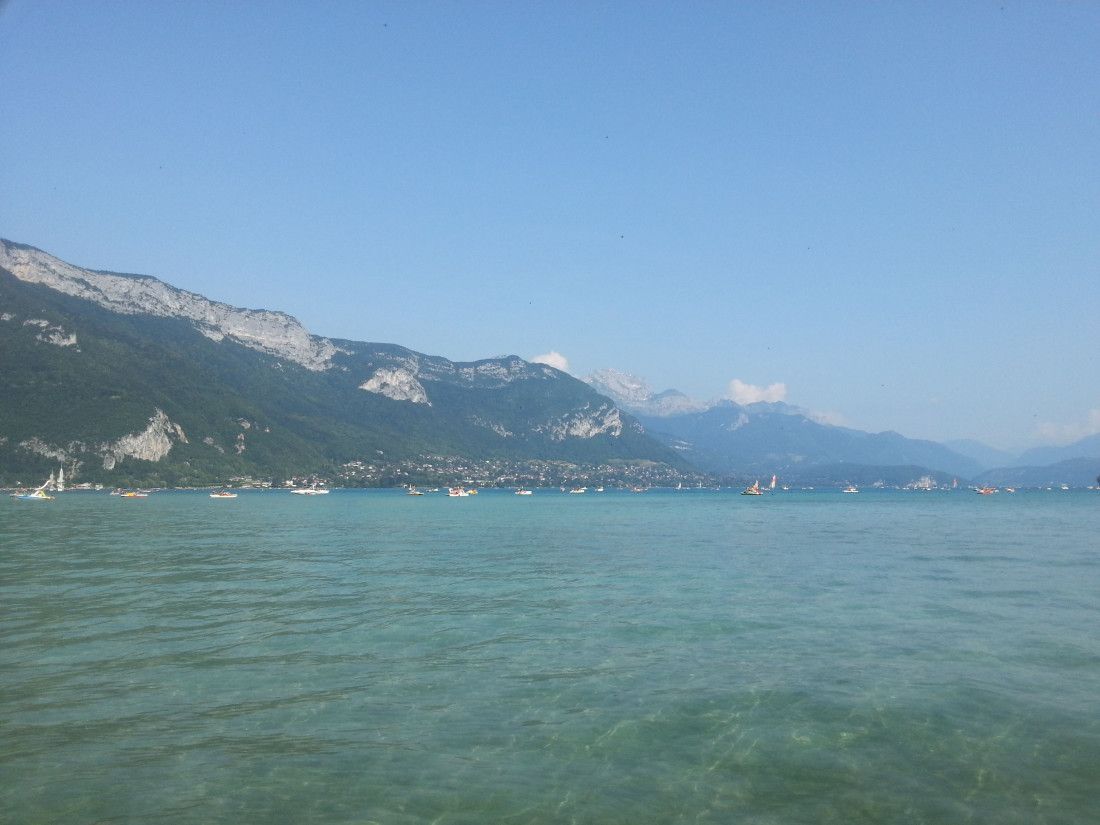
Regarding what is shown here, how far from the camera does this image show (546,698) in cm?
1859

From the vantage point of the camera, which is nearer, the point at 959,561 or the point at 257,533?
the point at 959,561

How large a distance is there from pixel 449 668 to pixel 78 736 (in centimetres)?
897

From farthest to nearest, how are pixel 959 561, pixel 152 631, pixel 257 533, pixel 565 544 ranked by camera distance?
pixel 257 533
pixel 565 544
pixel 959 561
pixel 152 631

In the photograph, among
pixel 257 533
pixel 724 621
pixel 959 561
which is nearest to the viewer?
pixel 724 621

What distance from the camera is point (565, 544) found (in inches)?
2515

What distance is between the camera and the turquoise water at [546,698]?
512 inches

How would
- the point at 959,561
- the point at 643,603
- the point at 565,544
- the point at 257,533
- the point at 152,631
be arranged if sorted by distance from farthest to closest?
the point at 257,533 → the point at 565,544 → the point at 959,561 → the point at 643,603 → the point at 152,631

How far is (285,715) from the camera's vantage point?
16984mm

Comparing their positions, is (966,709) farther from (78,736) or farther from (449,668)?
(78,736)

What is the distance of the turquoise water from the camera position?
13.0 m

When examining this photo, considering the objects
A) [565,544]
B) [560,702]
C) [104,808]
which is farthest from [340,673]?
[565,544]

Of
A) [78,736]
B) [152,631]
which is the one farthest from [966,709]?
[152,631]

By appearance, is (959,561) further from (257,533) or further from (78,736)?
(257,533)

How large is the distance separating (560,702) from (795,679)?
22.0 feet
